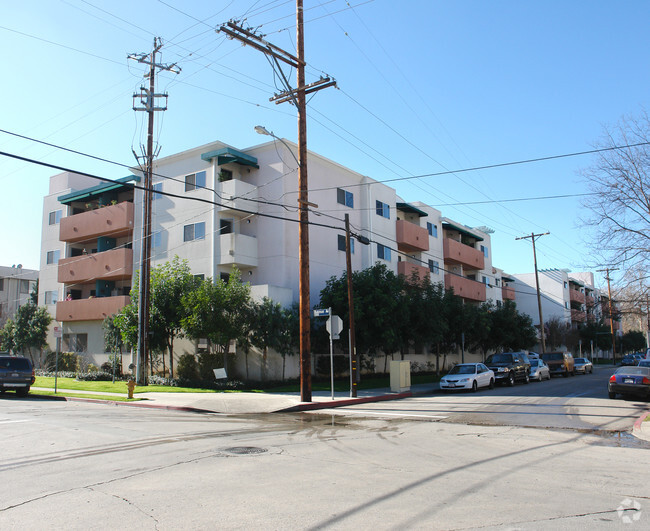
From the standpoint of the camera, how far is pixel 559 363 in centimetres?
3912

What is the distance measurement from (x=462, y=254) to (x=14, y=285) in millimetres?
47405

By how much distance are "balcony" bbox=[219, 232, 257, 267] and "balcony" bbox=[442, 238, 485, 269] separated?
2136 cm

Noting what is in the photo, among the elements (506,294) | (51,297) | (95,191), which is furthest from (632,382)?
(506,294)

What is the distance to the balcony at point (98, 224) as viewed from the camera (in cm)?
3444

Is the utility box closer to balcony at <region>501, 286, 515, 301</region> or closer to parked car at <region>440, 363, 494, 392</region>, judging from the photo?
parked car at <region>440, 363, 494, 392</region>

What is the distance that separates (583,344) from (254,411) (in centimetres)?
7212

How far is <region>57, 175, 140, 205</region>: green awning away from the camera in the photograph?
35375mm

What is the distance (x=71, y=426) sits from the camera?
500 inches

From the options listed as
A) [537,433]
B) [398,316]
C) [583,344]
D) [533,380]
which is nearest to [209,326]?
[398,316]

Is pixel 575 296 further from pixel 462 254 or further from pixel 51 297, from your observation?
pixel 51 297

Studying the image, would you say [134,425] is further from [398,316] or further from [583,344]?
[583,344]

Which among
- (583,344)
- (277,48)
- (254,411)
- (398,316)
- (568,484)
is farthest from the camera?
(583,344)

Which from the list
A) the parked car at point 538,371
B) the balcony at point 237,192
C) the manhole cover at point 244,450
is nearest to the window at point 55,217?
the balcony at point 237,192

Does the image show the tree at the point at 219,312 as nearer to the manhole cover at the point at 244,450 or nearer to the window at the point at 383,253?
the window at the point at 383,253
